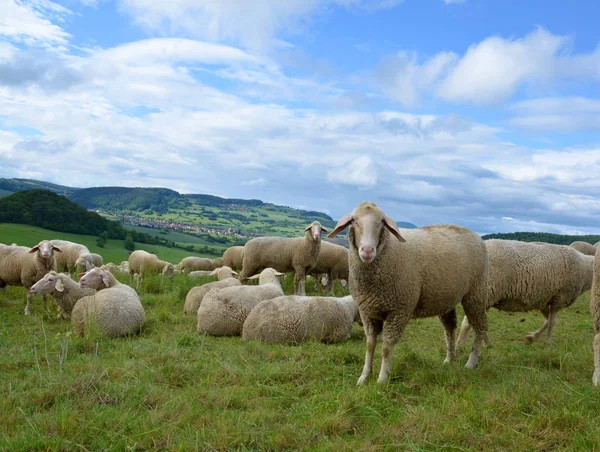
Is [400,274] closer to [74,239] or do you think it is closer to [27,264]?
[27,264]

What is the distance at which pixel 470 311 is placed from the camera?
6.89m

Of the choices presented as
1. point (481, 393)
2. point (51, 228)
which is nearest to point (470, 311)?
point (481, 393)

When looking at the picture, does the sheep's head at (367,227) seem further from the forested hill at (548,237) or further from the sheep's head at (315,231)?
the forested hill at (548,237)

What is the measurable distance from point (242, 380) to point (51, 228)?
50277mm

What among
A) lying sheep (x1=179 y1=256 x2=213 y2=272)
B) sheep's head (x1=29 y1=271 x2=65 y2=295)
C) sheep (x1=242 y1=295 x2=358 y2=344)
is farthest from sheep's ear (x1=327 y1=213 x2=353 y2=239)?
lying sheep (x1=179 y1=256 x2=213 y2=272)

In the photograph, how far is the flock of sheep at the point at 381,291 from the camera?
5.75 metres

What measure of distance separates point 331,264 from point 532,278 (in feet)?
27.8

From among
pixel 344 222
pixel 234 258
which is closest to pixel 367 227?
pixel 344 222

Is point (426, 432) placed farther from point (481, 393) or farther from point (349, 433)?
point (481, 393)

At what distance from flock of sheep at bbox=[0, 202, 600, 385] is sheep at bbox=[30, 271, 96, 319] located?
22mm

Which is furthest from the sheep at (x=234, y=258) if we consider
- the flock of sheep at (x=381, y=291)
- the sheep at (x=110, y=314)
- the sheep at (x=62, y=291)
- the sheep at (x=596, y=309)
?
the sheep at (x=596, y=309)

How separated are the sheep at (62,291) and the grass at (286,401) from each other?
10.7 feet

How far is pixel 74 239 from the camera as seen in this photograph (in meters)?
48.1

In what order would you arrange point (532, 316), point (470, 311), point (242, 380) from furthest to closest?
point (532, 316), point (470, 311), point (242, 380)
